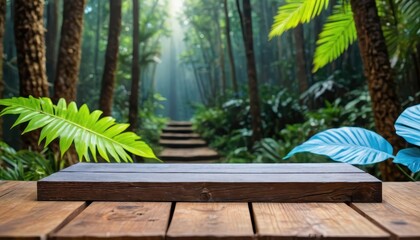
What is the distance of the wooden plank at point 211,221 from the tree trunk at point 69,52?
9.87 feet

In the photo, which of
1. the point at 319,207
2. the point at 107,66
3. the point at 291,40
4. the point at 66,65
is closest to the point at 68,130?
the point at 319,207

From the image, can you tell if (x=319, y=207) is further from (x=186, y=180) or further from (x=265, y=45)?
(x=265, y=45)

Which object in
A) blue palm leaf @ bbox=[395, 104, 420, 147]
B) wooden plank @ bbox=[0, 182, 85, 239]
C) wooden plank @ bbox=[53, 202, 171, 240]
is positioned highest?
blue palm leaf @ bbox=[395, 104, 420, 147]

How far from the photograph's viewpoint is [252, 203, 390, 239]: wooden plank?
886mm

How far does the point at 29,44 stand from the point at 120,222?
285 cm

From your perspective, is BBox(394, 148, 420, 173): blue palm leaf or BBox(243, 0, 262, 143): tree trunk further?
BBox(243, 0, 262, 143): tree trunk

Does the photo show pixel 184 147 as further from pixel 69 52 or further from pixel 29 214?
pixel 29 214

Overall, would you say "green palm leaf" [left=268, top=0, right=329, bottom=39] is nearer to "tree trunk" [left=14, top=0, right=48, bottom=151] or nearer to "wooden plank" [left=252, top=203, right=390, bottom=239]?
"tree trunk" [left=14, top=0, right=48, bottom=151]

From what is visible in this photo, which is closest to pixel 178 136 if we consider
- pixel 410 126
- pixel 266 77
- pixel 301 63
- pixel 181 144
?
pixel 181 144

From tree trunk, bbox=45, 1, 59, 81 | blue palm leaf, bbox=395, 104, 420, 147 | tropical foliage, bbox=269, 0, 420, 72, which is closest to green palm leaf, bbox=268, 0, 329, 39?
tropical foliage, bbox=269, 0, 420, 72

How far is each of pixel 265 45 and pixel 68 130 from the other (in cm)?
A: 1551

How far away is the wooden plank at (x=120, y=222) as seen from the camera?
34.6 inches

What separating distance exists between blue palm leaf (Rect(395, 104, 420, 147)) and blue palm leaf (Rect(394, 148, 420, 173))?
53 mm

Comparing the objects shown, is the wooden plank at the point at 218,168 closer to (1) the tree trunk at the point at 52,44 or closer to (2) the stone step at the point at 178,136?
(2) the stone step at the point at 178,136
